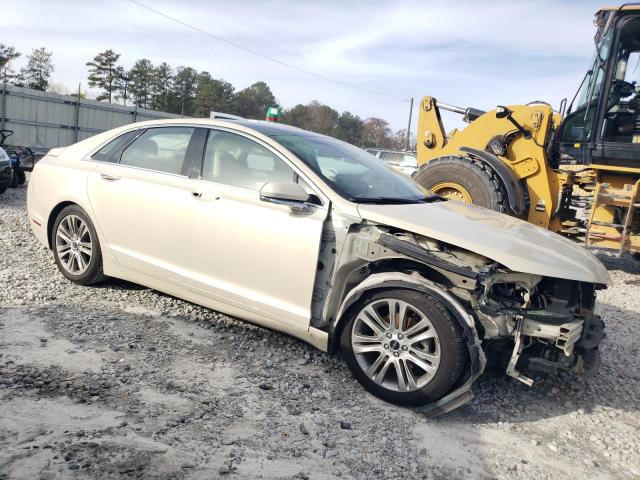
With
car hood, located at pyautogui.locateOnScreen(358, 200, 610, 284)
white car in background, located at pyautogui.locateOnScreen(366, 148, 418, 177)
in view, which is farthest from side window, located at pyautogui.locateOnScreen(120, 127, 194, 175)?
white car in background, located at pyautogui.locateOnScreen(366, 148, 418, 177)

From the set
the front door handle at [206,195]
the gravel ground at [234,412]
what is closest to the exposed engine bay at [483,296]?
the gravel ground at [234,412]

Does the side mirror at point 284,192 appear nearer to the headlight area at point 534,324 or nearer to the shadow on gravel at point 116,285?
the headlight area at point 534,324

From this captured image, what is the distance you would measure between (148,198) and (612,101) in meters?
6.96

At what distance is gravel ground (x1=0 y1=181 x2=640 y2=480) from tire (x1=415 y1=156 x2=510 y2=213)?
342cm

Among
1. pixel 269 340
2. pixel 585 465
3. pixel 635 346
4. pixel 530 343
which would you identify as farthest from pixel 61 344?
pixel 635 346

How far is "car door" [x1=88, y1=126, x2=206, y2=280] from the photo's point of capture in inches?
164

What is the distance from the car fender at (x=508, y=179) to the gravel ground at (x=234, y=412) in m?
3.39

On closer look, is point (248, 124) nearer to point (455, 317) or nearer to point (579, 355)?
point (455, 317)

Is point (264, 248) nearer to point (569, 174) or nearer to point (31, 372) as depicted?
point (31, 372)

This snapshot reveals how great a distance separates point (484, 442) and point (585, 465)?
561 millimetres

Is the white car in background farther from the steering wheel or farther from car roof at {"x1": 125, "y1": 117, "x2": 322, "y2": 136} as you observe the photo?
car roof at {"x1": 125, "y1": 117, "x2": 322, "y2": 136}

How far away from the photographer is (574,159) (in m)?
8.26

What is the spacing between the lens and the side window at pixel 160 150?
14.2 ft

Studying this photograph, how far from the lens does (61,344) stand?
12.0ft
